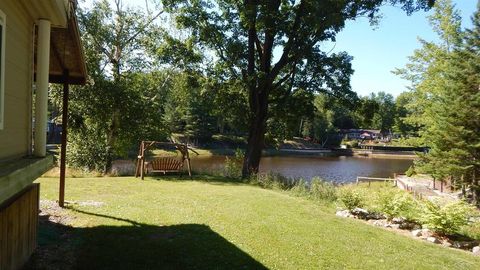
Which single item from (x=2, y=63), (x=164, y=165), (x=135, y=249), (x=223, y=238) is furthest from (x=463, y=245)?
(x=164, y=165)

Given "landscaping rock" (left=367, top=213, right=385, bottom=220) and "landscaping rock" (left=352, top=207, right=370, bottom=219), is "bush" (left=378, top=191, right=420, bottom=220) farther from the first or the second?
"landscaping rock" (left=352, top=207, right=370, bottom=219)

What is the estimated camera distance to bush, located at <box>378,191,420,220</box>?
37.8 feet

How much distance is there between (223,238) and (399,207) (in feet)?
19.4

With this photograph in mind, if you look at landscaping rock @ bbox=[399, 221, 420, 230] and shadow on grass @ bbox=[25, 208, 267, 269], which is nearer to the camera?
shadow on grass @ bbox=[25, 208, 267, 269]

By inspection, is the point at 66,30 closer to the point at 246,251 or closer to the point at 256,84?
the point at 246,251

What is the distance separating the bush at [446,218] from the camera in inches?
393

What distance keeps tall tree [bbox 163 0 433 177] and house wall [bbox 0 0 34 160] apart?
13.8 metres

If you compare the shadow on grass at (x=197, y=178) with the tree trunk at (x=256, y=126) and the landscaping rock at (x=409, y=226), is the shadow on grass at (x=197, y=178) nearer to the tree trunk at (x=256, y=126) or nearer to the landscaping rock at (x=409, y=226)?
the tree trunk at (x=256, y=126)

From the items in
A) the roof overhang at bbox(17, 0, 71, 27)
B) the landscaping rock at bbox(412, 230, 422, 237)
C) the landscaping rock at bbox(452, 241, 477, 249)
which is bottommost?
the landscaping rock at bbox(452, 241, 477, 249)

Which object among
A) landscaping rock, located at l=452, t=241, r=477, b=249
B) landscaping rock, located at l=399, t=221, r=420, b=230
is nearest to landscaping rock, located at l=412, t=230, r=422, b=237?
landscaping rock, located at l=399, t=221, r=420, b=230

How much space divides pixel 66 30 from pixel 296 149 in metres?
74.8

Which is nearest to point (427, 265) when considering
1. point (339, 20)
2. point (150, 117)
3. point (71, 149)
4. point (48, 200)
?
point (48, 200)

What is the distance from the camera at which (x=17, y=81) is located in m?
5.65

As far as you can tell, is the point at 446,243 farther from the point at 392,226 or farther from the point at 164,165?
the point at 164,165
